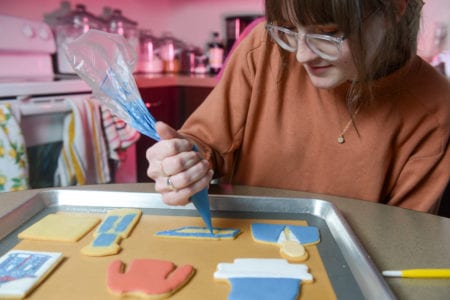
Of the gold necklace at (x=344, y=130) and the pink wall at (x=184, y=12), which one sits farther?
the pink wall at (x=184, y=12)

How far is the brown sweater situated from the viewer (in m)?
0.82

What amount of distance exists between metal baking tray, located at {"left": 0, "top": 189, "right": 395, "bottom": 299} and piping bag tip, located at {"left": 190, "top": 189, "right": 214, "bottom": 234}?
0.19 ft

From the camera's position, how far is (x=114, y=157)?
1.94m

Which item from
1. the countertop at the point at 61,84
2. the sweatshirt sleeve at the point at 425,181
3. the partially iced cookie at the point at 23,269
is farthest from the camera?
the countertop at the point at 61,84

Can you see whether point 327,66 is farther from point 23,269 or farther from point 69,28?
point 69,28

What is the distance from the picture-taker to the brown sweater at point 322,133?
2.70ft

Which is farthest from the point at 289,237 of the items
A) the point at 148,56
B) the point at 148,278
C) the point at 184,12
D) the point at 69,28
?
the point at 184,12

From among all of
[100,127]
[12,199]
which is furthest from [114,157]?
[12,199]

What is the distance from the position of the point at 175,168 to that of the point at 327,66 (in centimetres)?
32

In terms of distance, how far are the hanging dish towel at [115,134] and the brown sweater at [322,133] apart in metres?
1.07

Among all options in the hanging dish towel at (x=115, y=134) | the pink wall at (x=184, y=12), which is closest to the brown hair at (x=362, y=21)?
the hanging dish towel at (x=115, y=134)

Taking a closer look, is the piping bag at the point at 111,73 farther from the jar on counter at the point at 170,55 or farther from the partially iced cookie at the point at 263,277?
the jar on counter at the point at 170,55

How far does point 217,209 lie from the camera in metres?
0.69

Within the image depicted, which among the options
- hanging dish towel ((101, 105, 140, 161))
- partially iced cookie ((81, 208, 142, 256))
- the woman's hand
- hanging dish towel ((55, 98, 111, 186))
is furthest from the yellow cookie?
hanging dish towel ((101, 105, 140, 161))
